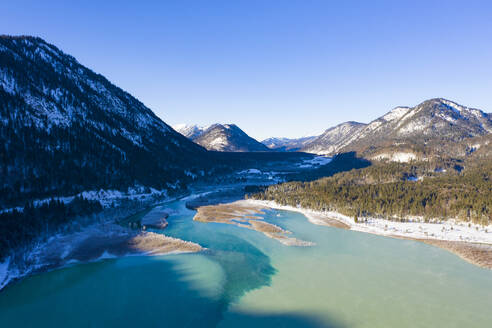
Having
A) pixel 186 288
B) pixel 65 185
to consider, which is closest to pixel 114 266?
pixel 186 288

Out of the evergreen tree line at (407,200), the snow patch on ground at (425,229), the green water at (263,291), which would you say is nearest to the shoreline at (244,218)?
the green water at (263,291)

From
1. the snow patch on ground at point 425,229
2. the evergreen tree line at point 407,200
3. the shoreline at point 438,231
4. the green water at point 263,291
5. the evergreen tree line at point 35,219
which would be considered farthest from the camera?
the evergreen tree line at point 407,200

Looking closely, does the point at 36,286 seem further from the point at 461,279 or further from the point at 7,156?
the point at 461,279

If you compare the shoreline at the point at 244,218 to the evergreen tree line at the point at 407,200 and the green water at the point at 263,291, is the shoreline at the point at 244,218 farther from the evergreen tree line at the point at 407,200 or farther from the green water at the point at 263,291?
the evergreen tree line at the point at 407,200

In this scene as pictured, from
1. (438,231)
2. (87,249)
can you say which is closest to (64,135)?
(87,249)

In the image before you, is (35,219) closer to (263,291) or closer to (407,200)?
(263,291)

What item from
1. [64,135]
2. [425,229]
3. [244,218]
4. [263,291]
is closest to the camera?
[263,291]

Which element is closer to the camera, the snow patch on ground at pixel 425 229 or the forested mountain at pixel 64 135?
the snow patch on ground at pixel 425 229
